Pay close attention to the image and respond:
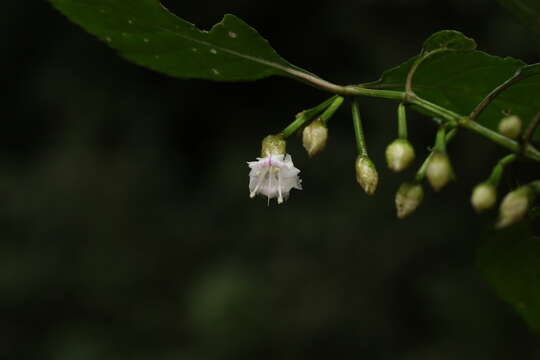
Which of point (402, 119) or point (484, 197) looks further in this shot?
point (402, 119)

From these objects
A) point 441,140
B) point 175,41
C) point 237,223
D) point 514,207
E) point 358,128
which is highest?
point 237,223

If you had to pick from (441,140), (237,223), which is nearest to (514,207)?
(441,140)

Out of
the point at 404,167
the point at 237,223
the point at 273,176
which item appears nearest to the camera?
the point at 404,167

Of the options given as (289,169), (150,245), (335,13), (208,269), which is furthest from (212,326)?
(289,169)

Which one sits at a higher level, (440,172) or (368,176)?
(368,176)

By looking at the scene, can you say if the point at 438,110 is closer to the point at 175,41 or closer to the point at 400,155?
the point at 400,155

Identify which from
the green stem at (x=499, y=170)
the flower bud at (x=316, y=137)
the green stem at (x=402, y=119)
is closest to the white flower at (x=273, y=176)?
the flower bud at (x=316, y=137)

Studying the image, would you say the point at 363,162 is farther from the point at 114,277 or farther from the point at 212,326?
the point at 114,277
